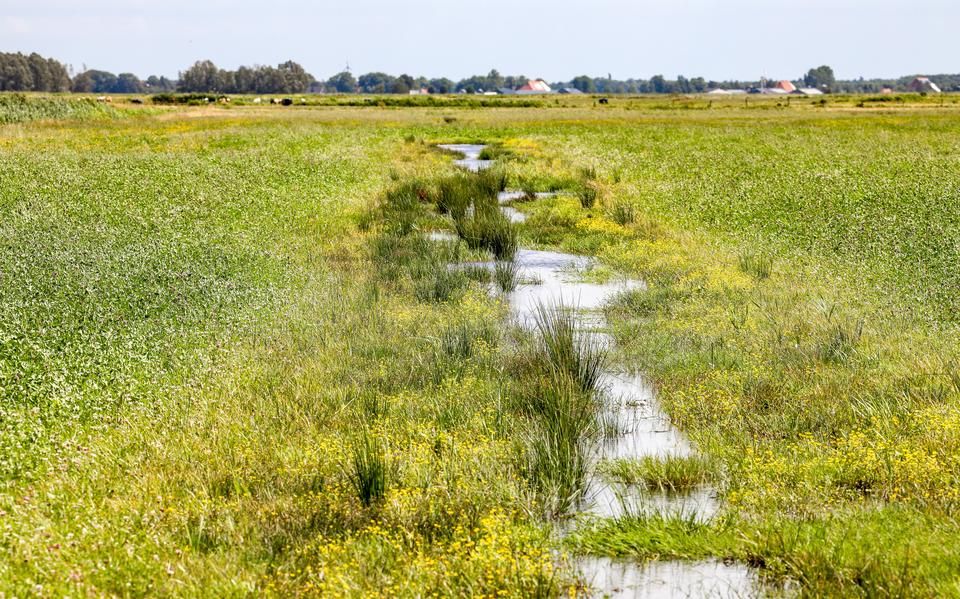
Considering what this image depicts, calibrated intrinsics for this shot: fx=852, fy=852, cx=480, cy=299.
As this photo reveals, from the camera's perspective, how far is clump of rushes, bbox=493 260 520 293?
12531 mm

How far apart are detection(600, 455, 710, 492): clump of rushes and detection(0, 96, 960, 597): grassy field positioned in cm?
3

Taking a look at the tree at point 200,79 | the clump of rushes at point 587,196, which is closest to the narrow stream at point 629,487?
the clump of rushes at point 587,196

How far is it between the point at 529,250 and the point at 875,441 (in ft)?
32.0

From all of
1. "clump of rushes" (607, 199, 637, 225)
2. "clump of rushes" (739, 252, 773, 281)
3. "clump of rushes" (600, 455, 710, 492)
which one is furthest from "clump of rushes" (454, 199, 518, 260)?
"clump of rushes" (600, 455, 710, 492)

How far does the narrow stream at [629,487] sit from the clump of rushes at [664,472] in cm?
8

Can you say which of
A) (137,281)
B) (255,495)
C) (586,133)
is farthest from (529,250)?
(586,133)

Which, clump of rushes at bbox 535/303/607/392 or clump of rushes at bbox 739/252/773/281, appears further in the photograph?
clump of rushes at bbox 739/252/773/281

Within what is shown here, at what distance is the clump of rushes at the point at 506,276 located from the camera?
41.1 feet

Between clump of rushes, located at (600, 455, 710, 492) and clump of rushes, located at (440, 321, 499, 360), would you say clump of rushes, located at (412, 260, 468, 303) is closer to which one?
clump of rushes, located at (440, 321, 499, 360)

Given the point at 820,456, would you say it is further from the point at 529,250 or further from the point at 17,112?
the point at 17,112

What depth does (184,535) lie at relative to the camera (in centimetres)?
524

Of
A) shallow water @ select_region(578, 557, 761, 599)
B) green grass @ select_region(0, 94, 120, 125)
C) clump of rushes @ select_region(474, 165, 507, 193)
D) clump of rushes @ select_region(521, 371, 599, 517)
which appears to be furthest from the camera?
green grass @ select_region(0, 94, 120, 125)

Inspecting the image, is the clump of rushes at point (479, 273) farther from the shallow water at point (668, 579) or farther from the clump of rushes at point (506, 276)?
the shallow water at point (668, 579)

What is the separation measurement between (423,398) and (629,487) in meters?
2.12
